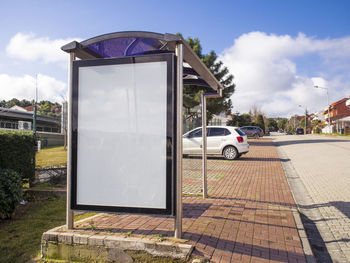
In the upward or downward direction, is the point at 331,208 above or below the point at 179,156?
below

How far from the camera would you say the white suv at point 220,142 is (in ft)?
43.2

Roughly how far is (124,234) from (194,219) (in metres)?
1.24

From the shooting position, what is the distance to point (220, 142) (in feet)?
43.9

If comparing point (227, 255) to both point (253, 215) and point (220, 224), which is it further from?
point (253, 215)

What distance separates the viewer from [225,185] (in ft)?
24.2

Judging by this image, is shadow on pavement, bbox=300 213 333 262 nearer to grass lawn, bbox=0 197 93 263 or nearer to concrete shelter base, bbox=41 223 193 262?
concrete shelter base, bbox=41 223 193 262

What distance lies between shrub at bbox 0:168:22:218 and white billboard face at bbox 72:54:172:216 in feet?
6.95

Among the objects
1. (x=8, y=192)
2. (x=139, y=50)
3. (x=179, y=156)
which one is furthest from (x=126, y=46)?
(x=8, y=192)

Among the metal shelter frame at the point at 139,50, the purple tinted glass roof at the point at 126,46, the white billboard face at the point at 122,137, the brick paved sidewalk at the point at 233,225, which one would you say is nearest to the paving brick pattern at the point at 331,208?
the brick paved sidewalk at the point at 233,225

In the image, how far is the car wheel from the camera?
43.3 feet

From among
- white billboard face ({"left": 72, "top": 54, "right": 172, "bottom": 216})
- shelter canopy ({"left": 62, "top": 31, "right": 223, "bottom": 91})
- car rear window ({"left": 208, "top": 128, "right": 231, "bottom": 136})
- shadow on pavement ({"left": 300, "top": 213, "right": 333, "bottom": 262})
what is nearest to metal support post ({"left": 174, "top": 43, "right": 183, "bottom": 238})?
white billboard face ({"left": 72, "top": 54, "right": 172, "bottom": 216})

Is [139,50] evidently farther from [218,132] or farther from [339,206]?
[218,132]

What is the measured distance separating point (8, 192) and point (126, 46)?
354cm

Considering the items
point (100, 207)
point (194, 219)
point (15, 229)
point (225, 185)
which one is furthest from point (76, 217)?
point (225, 185)
